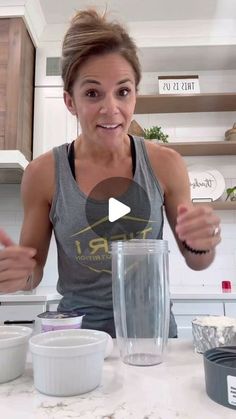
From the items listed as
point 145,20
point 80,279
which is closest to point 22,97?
point 145,20

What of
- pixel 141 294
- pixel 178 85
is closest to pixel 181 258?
pixel 178 85

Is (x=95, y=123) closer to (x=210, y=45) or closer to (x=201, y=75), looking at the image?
(x=210, y=45)

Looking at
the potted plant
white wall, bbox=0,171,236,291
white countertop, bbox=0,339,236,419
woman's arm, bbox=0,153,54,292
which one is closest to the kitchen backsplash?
white wall, bbox=0,171,236,291

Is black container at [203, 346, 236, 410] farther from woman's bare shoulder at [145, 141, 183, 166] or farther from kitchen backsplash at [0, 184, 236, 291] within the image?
kitchen backsplash at [0, 184, 236, 291]

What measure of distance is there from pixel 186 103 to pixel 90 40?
1570 millimetres

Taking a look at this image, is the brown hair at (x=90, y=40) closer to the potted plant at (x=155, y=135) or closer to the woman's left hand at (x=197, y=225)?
the woman's left hand at (x=197, y=225)

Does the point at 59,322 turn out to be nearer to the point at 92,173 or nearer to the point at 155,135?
the point at 92,173

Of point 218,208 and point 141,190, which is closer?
point 141,190

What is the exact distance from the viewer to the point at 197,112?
234 cm

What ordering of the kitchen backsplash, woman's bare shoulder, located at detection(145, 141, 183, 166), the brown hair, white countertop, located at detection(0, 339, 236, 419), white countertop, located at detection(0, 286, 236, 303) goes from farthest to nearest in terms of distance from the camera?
the kitchen backsplash, white countertop, located at detection(0, 286, 236, 303), woman's bare shoulder, located at detection(145, 141, 183, 166), the brown hair, white countertop, located at detection(0, 339, 236, 419)

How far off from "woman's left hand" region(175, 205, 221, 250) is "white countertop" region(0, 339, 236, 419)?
196 mm

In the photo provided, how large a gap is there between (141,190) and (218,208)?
4.75 feet
